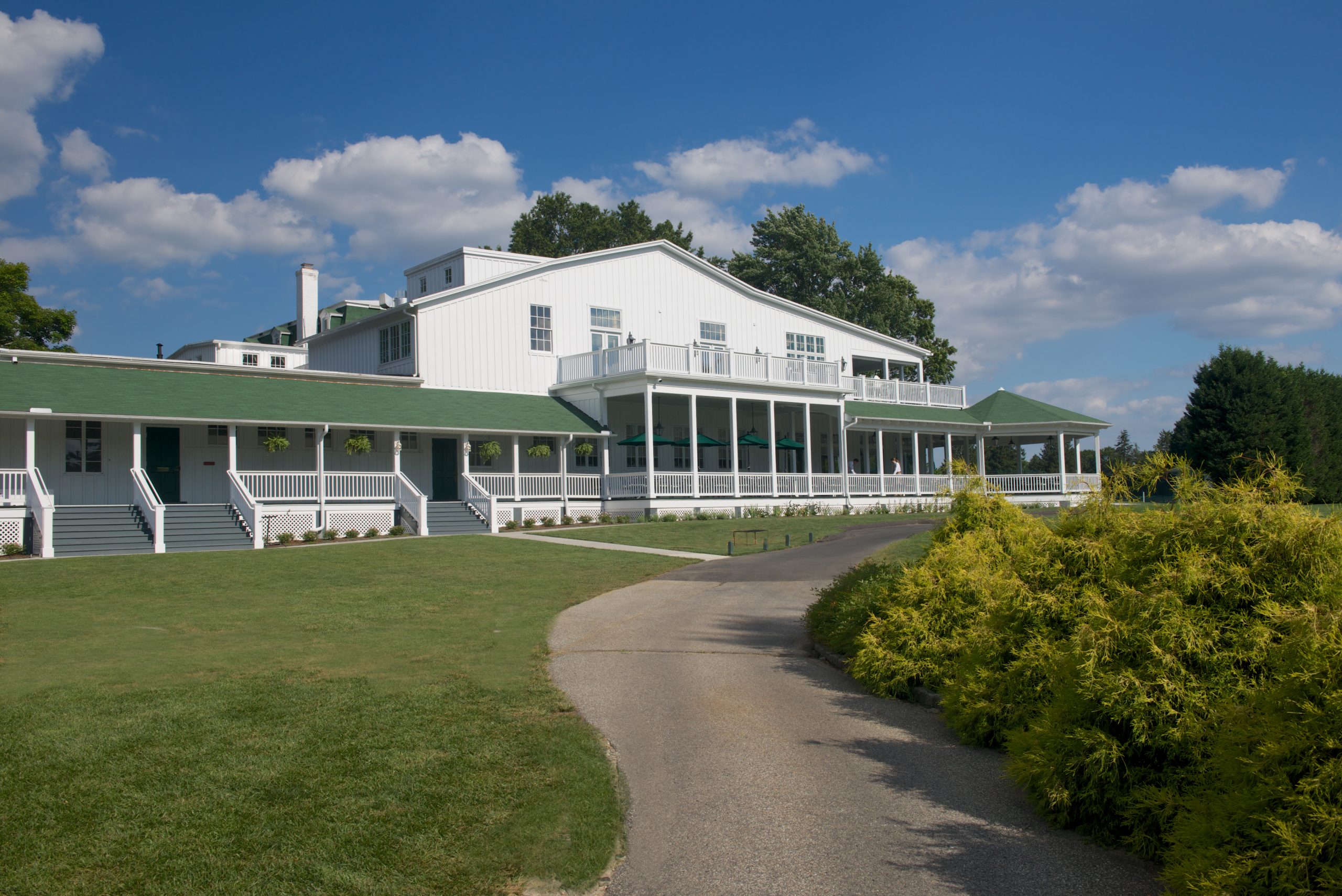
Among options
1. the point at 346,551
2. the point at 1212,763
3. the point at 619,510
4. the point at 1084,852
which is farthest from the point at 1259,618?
the point at 619,510

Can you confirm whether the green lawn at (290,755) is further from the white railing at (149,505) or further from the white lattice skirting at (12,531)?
the white lattice skirting at (12,531)

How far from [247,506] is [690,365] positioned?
14.5 meters

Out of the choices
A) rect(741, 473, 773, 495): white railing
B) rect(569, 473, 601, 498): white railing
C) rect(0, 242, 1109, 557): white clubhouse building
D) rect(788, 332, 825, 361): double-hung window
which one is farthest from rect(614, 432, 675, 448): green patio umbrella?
rect(788, 332, 825, 361): double-hung window

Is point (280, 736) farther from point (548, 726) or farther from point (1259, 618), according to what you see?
point (1259, 618)

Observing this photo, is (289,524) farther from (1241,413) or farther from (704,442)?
(1241,413)

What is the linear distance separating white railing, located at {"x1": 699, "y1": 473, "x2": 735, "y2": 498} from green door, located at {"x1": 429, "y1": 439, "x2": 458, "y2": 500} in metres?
8.08

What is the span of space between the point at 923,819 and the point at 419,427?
23152 millimetres

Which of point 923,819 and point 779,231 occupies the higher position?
point 779,231

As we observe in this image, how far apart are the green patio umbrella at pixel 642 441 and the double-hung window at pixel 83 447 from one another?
15.1 meters

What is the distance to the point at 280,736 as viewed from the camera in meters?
6.96

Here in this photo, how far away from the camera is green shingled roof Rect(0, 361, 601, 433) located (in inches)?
898

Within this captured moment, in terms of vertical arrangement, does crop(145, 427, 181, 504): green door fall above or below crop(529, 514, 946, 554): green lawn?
above

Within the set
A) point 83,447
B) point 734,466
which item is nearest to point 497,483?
point 734,466

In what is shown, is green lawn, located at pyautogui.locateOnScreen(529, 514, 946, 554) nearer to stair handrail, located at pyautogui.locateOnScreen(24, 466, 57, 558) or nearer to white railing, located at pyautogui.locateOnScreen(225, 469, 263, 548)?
white railing, located at pyautogui.locateOnScreen(225, 469, 263, 548)
